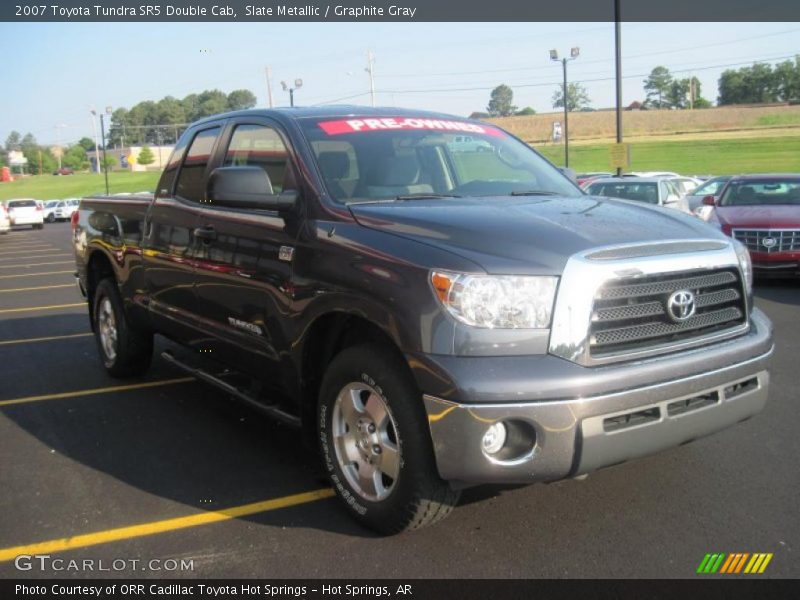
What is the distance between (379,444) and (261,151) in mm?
2052

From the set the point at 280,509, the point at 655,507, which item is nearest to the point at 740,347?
the point at 655,507

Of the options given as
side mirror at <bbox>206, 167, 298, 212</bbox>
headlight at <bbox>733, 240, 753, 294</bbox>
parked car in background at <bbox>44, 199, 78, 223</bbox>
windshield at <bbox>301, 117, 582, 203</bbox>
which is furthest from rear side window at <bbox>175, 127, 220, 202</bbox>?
parked car in background at <bbox>44, 199, 78, 223</bbox>

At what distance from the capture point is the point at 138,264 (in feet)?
18.7

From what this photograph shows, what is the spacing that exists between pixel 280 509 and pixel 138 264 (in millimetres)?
2643

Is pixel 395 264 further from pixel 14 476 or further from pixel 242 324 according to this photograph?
pixel 14 476

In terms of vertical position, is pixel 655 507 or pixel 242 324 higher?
pixel 242 324

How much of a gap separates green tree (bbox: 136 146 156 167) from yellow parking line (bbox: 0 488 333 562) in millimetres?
113877

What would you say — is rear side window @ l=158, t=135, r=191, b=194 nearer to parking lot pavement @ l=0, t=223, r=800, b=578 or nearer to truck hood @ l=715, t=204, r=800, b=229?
parking lot pavement @ l=0, t=223, r=800, b=578

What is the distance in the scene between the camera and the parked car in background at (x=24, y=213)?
38844 millimetres

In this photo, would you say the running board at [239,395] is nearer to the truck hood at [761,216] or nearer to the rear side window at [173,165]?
the rear side window at [173,165]

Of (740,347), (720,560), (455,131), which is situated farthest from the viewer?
(455,131)

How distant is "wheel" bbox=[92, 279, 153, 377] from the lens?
20.1 ft

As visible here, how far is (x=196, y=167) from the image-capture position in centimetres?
525

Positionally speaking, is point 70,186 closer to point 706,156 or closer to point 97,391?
point 706,156
